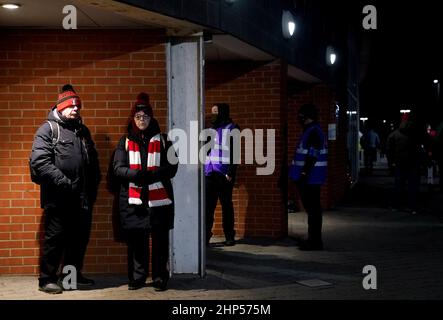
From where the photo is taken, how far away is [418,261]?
849 centimetres

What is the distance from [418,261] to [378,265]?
0.58 metres

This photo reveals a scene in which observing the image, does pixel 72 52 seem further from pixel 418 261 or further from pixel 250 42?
pixel 418 261

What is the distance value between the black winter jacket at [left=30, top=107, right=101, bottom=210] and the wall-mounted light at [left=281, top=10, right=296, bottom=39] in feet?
16.9

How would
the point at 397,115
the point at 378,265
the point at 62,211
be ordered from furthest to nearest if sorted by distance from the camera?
1. the point at 397,115
2. the point at 378,265
3. the point at 62,211

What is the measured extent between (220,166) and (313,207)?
1395 mm

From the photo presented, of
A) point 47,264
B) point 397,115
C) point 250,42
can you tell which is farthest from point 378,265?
point 397,115

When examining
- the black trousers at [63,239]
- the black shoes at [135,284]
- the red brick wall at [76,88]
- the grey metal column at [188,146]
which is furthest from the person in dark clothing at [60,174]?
the grey metal column at [188,146]

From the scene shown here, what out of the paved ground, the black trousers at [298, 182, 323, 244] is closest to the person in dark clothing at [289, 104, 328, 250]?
the black trousers at [298, 182, 323, 244]

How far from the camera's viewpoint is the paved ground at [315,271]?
22.3 ft

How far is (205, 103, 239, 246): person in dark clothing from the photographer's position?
950 cm

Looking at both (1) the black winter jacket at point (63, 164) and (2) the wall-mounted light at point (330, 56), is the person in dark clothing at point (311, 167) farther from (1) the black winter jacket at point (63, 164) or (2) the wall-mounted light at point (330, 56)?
(2) the wall-mounted light at point (330, 56)

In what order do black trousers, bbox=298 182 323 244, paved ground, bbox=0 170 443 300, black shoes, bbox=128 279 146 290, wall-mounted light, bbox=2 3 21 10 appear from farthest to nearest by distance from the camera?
1. black trousers, bbox=298 182 323 244
2. black shoes, bbox=128 279 146 290
3. paved ground, bbox=0 170 443 300
4. wall-mounted light, bbox=2 3 21 10

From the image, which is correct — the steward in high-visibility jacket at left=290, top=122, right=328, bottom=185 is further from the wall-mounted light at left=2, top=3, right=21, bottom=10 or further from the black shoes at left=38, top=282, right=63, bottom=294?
the wall-mounted light at left=2, top=3, right=21, bottom=10

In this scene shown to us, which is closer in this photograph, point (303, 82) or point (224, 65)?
point (224, 65)
